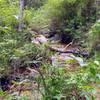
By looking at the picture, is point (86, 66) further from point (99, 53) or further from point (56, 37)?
point (56, 37)

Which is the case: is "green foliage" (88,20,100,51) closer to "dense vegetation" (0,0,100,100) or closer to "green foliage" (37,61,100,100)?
"dense vegetation" (0,0,100,100)

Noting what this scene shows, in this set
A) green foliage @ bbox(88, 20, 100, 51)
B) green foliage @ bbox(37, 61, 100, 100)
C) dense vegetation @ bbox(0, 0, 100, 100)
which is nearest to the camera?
green foliage @ bbox(37, 61, 100, 100)

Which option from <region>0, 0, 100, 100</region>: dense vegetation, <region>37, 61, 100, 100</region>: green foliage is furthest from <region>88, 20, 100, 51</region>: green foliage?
<region>37, 61, 100, 100</region>: green foliage

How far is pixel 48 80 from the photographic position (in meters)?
4.31

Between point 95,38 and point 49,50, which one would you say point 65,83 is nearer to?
point 49,50

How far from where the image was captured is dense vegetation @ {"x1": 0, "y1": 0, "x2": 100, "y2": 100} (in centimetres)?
408

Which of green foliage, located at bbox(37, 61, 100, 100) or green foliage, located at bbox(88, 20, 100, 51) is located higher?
green foliage, located at bbox(37, 61, 100, 100)

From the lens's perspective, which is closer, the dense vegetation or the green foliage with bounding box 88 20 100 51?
Result: the dense vegetation

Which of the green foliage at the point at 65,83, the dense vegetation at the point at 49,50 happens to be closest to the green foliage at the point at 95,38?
the dense vegetation at the point at 49,50

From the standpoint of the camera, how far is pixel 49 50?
6.08 metres

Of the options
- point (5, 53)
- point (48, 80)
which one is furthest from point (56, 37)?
point (48, 80)

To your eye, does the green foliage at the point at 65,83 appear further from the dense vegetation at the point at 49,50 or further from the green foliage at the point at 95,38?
the green foliage at the point at 95,38

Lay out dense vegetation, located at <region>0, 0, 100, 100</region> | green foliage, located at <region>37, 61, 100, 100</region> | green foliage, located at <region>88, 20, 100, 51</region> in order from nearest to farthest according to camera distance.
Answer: green foliage, located at <region>37, 61, 100, 100</region> < dense vegetation, located at <region>0, 0, 100, 100</region> < green foliage, located at <region>88, 20, 100, 51</region>

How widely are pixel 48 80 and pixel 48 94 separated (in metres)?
0.24
